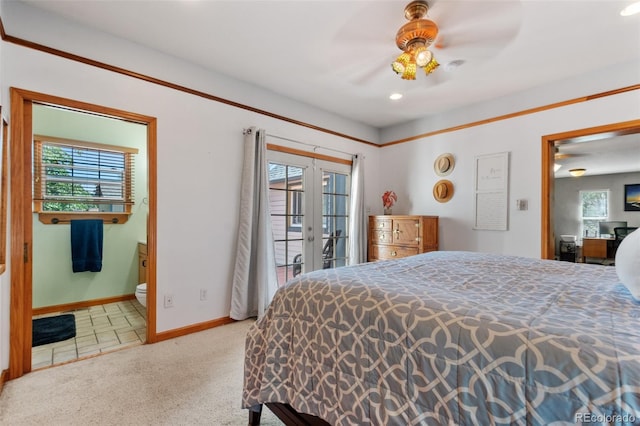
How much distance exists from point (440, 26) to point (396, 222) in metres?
2.41

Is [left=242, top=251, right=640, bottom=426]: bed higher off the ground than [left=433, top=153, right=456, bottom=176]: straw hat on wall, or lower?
lower

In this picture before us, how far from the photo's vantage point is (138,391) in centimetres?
188

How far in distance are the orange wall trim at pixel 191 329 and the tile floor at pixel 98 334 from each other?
0.66 feet

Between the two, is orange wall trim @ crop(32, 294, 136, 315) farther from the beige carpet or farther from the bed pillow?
the bed pillow

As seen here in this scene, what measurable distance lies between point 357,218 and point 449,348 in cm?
347

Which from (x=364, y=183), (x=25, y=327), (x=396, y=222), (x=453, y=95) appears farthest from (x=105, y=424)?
(x=453, y=95)

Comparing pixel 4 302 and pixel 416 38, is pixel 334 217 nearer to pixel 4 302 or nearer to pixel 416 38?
pixel 416 38

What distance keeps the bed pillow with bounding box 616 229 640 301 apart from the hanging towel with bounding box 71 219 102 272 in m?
4.64

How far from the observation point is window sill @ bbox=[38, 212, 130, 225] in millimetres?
3438

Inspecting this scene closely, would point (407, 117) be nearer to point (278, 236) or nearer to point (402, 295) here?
point (278, 236)

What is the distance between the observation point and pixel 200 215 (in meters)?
2.91

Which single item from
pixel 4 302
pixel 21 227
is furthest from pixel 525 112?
pixel 4 302

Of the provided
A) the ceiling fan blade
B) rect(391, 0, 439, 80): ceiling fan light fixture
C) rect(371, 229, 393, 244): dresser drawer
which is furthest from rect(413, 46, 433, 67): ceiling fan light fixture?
rect(371, 229, 393, 244): dresser drawer

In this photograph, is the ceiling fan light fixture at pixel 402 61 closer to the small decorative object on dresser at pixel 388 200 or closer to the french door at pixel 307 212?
the french door at pixel 307 212
